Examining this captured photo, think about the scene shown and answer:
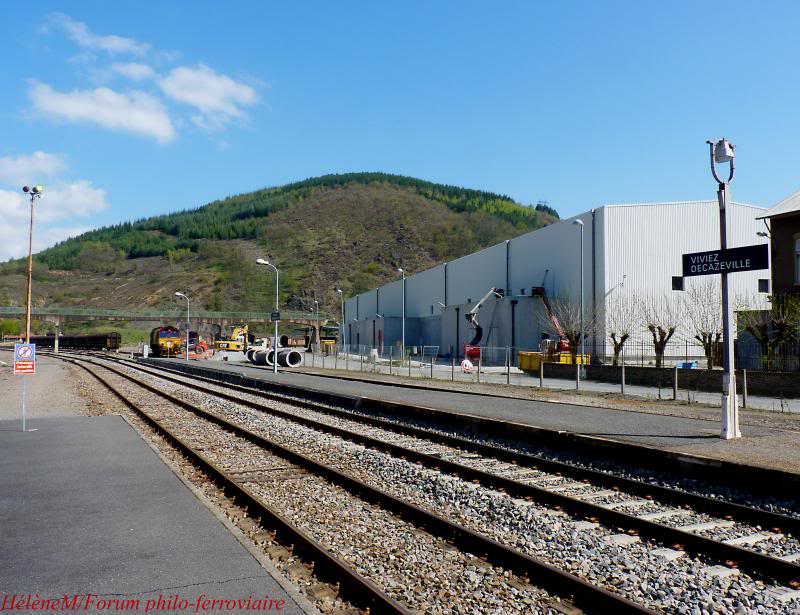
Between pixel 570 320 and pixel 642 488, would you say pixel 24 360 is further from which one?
pixel 570 320

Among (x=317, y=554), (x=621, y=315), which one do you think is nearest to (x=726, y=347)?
(x=317, y=554)

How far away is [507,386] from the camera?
29609 millimetres

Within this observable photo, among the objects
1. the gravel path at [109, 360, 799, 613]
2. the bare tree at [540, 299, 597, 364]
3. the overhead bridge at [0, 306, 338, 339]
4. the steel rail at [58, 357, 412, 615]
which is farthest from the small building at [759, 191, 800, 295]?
the overhead bridge at [0, 306, 338, 339]

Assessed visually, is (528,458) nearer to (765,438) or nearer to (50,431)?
(765,438)

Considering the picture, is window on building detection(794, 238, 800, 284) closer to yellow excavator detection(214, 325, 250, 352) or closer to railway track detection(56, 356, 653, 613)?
railway track detection(56, 356, 653, 613)

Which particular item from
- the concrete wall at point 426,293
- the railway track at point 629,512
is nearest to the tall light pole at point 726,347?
the railway track at point 629,512

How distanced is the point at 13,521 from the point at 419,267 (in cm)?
16844

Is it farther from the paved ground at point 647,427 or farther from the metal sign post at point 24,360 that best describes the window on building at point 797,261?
the metal sign post at point 24,360

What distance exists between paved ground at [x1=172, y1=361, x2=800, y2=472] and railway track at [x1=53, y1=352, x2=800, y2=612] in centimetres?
234

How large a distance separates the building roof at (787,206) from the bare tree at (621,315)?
1289cm

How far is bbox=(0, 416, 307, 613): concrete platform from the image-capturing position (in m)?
5.48

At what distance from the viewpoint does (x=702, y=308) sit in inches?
1746

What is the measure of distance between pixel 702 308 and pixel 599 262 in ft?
24.5

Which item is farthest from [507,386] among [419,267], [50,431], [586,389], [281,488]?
[419,267]
